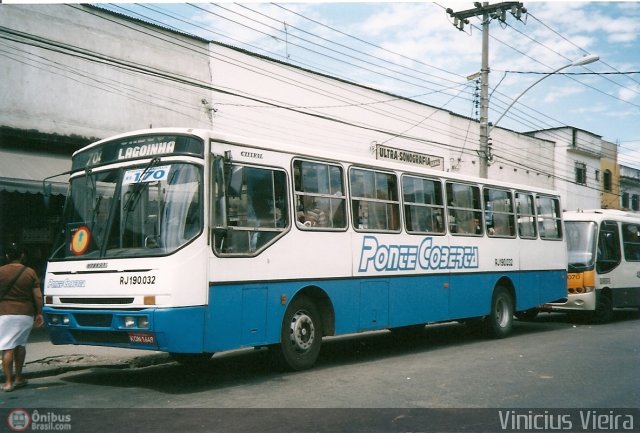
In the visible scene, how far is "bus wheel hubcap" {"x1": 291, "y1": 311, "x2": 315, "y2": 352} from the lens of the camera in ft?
30.0

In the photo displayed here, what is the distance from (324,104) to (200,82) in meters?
5.01

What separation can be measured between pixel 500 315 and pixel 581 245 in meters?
4.44

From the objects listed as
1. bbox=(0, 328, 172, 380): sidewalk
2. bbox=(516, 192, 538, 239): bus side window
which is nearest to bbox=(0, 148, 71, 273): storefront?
bbox=(0, 328, 172, 380): sidewalk

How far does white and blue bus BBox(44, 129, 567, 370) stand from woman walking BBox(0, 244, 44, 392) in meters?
0.27

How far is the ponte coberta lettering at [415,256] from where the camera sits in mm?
10414

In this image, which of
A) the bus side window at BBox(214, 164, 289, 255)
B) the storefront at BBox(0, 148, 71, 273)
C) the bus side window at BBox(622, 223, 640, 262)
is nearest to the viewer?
the bus side window at BBox(214, 164, 289, 255)

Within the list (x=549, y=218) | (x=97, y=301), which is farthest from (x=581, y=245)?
(x=97, y=301)

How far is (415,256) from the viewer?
11.3m

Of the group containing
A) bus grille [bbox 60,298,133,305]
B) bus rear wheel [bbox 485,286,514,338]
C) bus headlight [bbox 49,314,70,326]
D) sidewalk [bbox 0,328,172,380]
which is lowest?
sidewalk [bbox 0,328,172,380]

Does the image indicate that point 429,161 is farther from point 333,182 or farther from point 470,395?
point 470,395

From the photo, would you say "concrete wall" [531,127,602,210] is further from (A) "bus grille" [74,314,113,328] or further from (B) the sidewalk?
(A) "bus grille" [74,314,113,328]

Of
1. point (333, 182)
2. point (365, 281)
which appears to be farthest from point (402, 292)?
point (333, 182)

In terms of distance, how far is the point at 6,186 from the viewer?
12141mm

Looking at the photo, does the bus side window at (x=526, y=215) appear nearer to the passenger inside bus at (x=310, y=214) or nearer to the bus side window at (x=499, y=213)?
the bus side window at (x=499, y=213)
